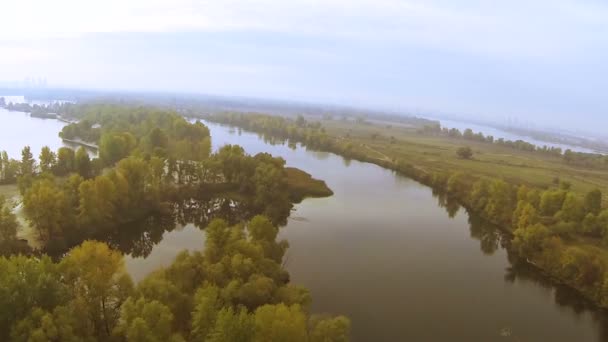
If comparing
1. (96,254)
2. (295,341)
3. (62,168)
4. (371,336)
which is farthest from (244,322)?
(62,168)

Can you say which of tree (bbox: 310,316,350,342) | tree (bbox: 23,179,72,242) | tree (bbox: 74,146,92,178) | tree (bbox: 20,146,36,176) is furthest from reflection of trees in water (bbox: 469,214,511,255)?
tree (bbox: 20,146,36,176)

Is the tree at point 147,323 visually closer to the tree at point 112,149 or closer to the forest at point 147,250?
the forest at point 147,250

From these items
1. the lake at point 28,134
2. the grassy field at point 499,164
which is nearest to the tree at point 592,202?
the grassy field at point 499,164

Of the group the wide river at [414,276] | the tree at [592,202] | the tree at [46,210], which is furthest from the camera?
the tree at [592,202]

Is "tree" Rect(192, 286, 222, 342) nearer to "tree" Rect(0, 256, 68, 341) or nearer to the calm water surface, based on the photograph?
"tree" Rect(0, 256, 68, 341)

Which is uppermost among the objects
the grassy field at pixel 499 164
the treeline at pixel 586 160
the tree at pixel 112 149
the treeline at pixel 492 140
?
the treeline at pixel 492 140

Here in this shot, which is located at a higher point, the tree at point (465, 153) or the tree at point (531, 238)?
the tree at point (465, 153)

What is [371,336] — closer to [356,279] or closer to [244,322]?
[356,279]
